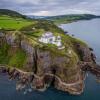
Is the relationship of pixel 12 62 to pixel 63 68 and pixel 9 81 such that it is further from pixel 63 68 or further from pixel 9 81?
pixel 63 68

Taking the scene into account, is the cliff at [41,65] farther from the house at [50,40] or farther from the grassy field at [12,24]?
the grassy field at [12,24]

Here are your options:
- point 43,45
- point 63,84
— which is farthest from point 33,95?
point 43,45

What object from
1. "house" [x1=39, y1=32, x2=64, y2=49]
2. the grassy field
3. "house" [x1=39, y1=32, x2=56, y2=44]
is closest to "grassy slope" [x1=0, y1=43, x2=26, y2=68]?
"house" [x1=39, y1=32, x2=56, y2=44]

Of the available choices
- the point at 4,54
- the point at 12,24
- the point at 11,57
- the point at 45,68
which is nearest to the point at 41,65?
the point at 45,68

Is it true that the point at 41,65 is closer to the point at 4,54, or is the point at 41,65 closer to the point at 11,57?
the point at 11,57

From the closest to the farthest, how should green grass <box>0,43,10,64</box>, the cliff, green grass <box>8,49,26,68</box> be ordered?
the cliff, green grass <box>8,49,26,68</box>, green grass <box>0,43,10,64</box>

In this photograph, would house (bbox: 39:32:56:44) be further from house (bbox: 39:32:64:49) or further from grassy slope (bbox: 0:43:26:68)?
grassy slope (bbox: 0:43:26:68)

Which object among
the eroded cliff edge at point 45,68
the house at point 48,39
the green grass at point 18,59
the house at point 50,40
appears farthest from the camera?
the house at point 48,39

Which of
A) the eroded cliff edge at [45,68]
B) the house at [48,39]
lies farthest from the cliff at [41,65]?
the house at [48,39]
